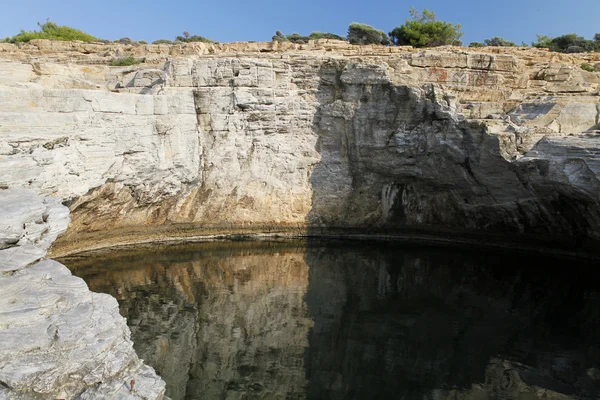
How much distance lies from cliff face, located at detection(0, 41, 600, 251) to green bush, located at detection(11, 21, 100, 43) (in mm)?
10259

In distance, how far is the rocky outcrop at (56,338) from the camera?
5496 mm

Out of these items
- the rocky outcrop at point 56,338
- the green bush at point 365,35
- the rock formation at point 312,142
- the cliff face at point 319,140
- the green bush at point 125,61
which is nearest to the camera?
the rocky outcrop at point 56,338

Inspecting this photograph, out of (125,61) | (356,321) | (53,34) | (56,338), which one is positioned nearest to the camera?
(56,338)

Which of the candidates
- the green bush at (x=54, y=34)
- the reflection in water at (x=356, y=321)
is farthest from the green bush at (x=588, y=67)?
the green bush at (x=54, y=34)

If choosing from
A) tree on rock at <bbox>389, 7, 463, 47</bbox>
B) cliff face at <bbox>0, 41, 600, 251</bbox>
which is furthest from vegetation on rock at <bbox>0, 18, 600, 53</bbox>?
cliff face at <bbox>0, 41, 600, 251</bbox>

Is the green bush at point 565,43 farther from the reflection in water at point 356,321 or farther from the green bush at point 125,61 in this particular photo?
the green bush at point 125,61

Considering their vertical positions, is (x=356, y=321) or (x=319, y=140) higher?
(x=319, y=140)

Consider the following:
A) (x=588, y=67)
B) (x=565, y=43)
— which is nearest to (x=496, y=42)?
(x=565, y=43)

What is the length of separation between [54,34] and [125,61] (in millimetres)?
11165

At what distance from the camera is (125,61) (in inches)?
801

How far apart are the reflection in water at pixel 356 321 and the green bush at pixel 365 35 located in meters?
21.9

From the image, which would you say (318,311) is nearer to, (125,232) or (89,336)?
(89,336)

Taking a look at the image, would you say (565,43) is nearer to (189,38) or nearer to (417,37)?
(417,37)

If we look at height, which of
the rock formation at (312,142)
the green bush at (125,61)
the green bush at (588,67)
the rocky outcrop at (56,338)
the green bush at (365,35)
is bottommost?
the rocky outcrop at (56,338)
